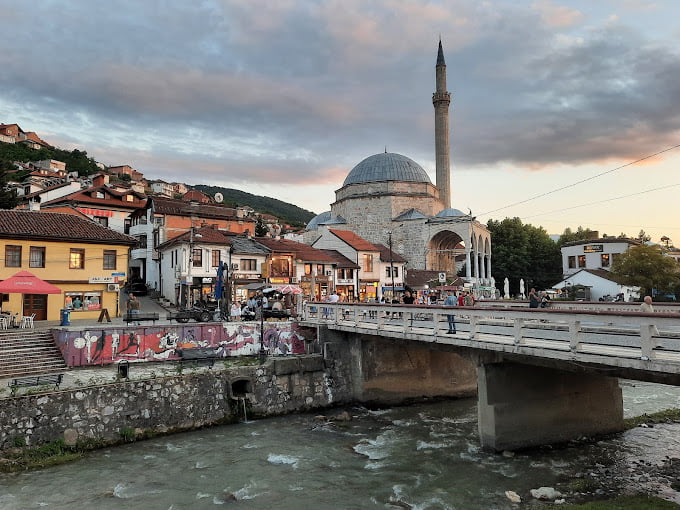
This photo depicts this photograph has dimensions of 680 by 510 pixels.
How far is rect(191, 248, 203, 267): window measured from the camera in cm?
3180

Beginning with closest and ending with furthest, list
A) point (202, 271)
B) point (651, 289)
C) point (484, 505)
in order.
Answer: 1. point (484, 505)
2. point (202, 271)
3. point (651, 289)

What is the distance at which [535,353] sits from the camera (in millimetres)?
10500

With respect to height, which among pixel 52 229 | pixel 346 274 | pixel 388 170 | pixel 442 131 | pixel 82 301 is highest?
pixel 442 131

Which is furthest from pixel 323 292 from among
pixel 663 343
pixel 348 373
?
pixel 663 343

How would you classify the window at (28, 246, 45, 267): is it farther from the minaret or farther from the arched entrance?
the minaret

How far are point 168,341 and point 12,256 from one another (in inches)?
418

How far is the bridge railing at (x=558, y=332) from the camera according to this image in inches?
331

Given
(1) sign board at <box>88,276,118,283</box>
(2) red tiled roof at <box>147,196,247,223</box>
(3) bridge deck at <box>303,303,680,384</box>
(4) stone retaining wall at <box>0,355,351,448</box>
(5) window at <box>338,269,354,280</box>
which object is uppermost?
(2) red tiled roof at <box>147,196,247,223</box>

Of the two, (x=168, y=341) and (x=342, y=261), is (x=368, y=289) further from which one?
(x=168, y=341)

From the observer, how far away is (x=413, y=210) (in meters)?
59.5

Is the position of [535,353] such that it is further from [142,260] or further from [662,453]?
[142,260]

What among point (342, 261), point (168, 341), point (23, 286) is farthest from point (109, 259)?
point (342, 261)

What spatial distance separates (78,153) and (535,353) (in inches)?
5209

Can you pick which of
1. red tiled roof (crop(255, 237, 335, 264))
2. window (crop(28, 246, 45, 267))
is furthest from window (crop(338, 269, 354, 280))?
window (crop(28, 246, 45, 267))
